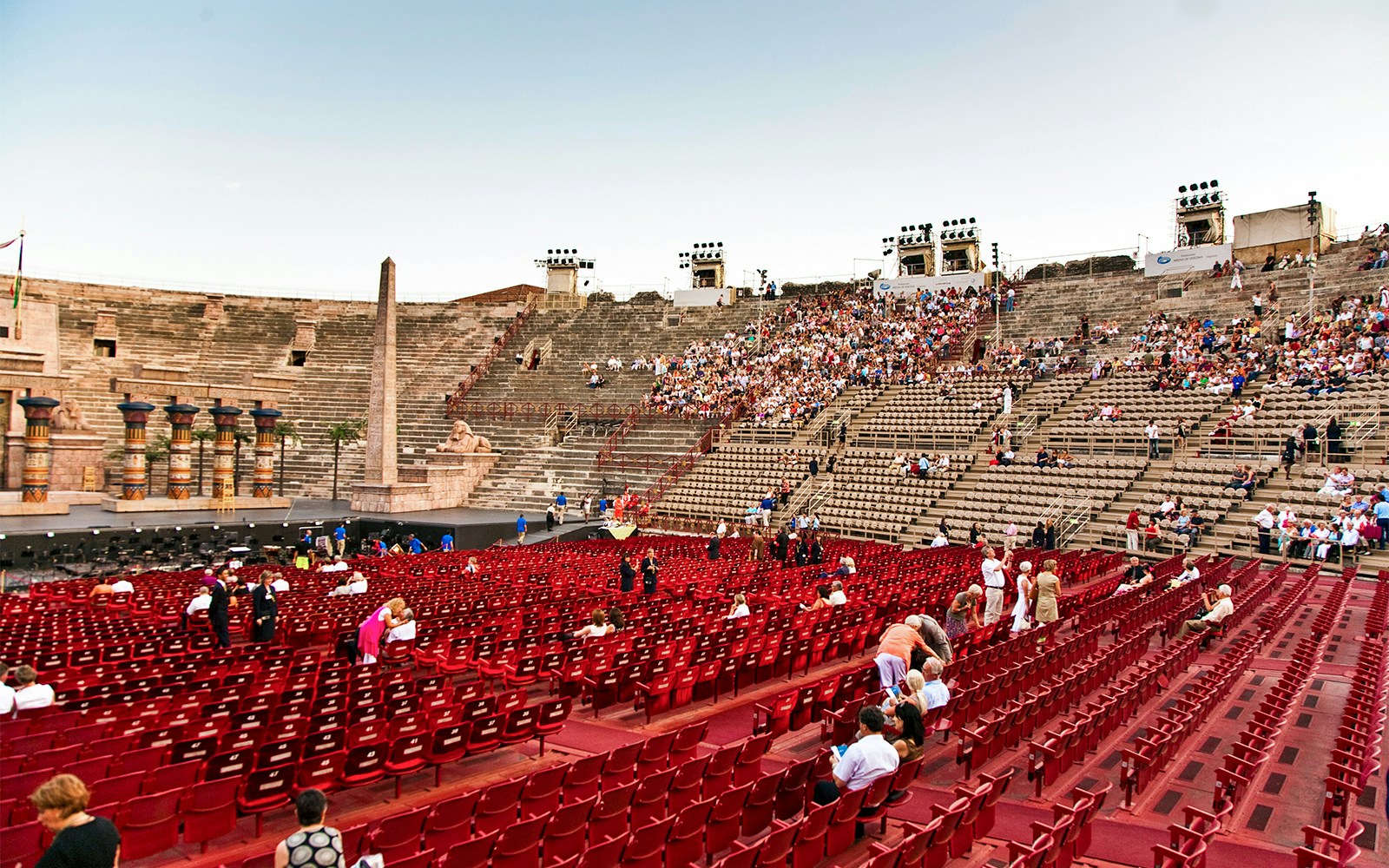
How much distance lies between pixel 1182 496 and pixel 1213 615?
15412mm

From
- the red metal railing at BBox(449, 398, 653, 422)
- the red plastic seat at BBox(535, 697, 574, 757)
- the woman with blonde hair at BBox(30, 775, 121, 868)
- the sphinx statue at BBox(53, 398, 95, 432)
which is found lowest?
the red plastic seat at BBox(535, 697, 574, 757)

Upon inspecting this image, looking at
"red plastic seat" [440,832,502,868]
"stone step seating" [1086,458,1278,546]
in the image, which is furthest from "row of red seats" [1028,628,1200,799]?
"stone step seating" [1086,458,1278,546]

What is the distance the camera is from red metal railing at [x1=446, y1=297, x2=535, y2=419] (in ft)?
169

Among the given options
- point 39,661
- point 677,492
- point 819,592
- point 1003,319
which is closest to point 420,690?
point 39,661

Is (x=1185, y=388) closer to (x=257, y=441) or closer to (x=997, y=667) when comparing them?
(x=997, y=667)

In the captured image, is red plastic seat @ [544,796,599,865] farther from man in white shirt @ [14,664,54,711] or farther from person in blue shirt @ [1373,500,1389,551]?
person in blue shirt @ [1373,500,1389,551]

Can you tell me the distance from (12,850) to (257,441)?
3514 centimetres

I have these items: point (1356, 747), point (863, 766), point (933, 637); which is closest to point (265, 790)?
point (863, 766)

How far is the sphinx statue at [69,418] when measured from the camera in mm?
38594

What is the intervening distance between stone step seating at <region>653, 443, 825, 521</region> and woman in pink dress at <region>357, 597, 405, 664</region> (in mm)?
24837

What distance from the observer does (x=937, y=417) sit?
39.3m

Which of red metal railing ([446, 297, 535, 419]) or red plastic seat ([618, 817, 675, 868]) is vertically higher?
red metal railing ([446, 297, 535, 419])

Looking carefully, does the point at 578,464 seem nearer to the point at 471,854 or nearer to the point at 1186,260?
the point at 1186,260

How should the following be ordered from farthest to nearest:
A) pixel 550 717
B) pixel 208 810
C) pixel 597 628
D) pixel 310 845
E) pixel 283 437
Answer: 1. pixel 283 437
2. pixel 597 628
3. pixel 550 717
4. pixel 208 810
5. pixel 310 845
